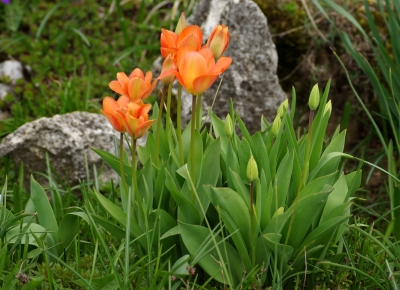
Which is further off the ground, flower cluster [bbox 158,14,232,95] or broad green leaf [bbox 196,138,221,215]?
flower cluster [bbox 158,14,232,95]

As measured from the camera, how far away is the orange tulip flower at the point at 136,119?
4.47ft

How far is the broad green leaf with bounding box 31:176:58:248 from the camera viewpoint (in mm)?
1800

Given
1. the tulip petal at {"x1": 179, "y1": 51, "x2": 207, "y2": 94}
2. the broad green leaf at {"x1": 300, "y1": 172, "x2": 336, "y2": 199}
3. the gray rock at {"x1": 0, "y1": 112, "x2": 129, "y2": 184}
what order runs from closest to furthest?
the tulip petal at {"x1": 179, "y1": 51, "x2": 207, "y2": 94} → the broad green leaf at {"x1": 300, "y1": 172, "x2": 336, "y2": 199} → the gray rock at {"x1": 0, "y1": 112, "x2": 129, "y2": 184}

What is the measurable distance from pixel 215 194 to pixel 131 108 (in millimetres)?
327

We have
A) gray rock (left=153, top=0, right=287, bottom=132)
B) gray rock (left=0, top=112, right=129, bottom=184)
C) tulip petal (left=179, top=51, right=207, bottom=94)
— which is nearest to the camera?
tulip petal (left=179, top=51, right=207, bottom=94)

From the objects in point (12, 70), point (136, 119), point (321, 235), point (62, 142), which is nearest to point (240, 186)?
point (321, 235)

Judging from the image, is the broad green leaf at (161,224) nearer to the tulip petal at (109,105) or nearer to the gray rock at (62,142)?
the tulip petal at (109,105)

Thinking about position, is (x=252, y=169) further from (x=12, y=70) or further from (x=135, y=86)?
(x=12, y=70)


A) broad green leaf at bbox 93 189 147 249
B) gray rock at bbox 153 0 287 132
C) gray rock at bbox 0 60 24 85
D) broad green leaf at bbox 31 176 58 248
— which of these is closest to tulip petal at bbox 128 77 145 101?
broad green leaf at bbox 93 189 147 249

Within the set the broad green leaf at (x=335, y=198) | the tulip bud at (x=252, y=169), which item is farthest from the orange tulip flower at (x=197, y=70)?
the broad green leaf at (x=335, y=198)

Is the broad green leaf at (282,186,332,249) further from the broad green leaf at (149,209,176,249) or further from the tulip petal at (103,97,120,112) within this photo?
the tulip petal at (103,97,120,112)

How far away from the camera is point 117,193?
2584mm

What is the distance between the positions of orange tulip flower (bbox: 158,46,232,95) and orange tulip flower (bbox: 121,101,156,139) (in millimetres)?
109

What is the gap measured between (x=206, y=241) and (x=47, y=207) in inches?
23.5
